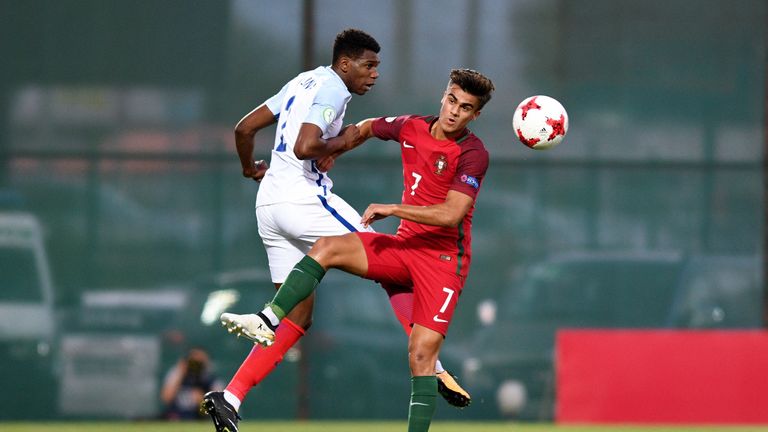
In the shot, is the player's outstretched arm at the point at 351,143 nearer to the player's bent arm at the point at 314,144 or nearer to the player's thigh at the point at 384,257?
the player's bent arm at the point at 314,144

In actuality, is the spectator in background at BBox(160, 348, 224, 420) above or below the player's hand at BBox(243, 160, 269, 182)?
below

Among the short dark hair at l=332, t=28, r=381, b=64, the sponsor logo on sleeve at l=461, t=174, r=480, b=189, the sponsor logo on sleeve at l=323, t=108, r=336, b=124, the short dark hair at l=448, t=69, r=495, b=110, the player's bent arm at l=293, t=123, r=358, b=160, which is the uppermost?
the short dark hair at l=332, t=28, r=381, b=64

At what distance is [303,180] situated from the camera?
24.2 ft

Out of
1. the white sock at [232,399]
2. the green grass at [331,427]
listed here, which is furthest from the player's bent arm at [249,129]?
the green grass at [331,427]

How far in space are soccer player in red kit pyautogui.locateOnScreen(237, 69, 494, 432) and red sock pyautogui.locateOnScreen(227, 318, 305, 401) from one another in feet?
1.88

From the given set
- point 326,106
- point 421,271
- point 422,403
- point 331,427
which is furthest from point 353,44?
point 331,427

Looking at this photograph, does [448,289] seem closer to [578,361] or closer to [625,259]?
[578,361]

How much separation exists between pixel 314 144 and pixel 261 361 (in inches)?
49.5

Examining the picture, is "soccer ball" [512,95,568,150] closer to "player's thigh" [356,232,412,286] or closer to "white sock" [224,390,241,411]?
"player's thigh" [356,232,412,286]

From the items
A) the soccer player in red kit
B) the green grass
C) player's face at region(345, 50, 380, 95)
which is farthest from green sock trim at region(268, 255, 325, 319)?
the green grass

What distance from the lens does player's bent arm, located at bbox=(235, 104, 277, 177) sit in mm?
7527

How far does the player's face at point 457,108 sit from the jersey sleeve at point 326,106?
0.57m

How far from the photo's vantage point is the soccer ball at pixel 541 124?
744 centimetres

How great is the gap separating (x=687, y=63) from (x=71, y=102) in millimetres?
6214
